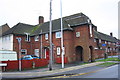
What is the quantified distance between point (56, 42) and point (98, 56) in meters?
14.0

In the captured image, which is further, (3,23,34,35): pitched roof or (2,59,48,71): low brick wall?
(3,23,34,35): pitched roof

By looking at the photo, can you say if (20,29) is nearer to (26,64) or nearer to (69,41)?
(69,41)

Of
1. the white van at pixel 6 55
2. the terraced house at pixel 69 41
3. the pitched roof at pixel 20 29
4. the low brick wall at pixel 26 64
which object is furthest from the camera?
the pitched roof at pixel 20 29

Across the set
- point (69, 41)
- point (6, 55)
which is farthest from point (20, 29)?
point (69, 41)

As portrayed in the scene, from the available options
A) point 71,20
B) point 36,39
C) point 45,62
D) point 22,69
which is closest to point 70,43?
point 71,20

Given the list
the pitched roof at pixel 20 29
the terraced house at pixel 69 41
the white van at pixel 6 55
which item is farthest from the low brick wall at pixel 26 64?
the pitched roof at pixel 20 29

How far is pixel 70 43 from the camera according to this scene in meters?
25.0

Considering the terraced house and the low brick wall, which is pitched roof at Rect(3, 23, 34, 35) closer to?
the terraced house

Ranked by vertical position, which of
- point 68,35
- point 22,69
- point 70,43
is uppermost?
point 68,35

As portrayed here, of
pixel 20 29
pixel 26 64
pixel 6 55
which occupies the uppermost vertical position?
pixel 20 29

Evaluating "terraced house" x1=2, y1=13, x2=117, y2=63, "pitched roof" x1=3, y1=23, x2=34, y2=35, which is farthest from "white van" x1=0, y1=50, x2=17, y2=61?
"pitched roof" x1=3, y1=23, x2=34, y2=35

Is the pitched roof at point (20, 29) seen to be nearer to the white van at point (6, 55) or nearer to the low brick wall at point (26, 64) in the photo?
the white van at point (6, 55)

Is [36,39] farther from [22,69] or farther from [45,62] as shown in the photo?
[22,69]

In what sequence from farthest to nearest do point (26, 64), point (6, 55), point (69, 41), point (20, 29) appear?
1. point (20, 29)
2. point (69, 41)
3. point (6, 55)
4. point (26, 64)
